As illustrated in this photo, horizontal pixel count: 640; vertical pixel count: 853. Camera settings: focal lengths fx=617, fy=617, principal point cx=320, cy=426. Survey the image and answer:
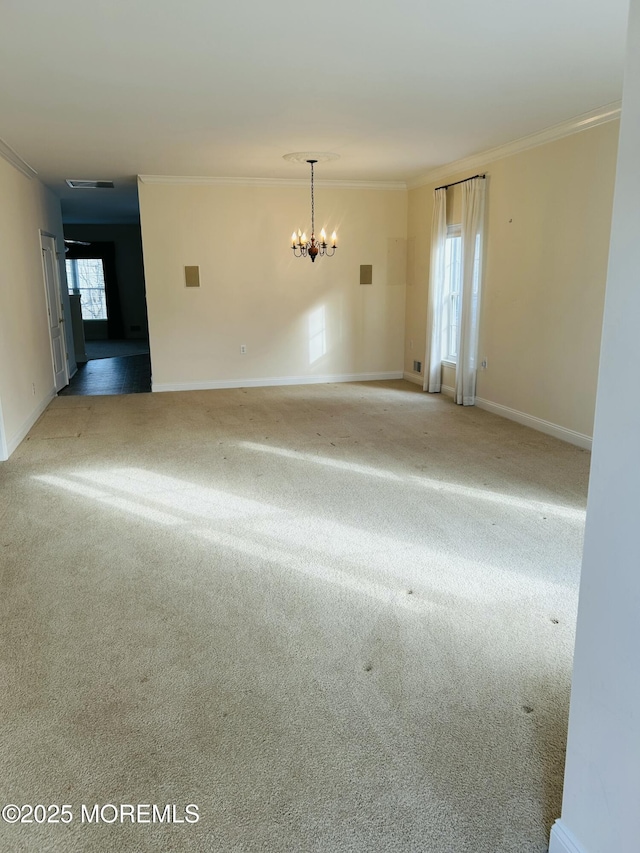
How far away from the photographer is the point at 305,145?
597 cm

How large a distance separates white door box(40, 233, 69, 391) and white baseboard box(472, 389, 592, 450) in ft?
18.4

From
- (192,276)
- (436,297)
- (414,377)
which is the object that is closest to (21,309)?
(192,276)

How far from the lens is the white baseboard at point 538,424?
5.44 m

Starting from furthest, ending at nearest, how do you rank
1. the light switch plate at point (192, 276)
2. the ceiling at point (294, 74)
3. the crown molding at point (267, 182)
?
1. the light switch plate at point (192, 276)
2. the crown molding at point (267, 182)
3. the ceiling at point (294, 74)

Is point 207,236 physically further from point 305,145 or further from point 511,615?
point 511,615

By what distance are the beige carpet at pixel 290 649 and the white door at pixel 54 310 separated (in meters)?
3.73

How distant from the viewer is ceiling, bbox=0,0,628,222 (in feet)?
10.1

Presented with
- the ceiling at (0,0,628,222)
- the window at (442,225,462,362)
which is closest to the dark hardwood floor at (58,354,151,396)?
the ceiling at (0,0,628,222)

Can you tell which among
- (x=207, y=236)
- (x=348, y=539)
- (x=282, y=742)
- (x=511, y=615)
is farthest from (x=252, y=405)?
(x=282, y=742)

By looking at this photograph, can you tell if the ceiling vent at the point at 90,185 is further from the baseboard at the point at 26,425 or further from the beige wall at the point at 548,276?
the beige wall at the point at 548,276

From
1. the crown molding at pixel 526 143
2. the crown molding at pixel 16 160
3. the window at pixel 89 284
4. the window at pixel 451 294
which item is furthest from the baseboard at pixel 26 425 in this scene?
the window at pixel 89 284

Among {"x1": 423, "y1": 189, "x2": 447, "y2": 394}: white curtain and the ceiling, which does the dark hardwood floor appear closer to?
the ceiling

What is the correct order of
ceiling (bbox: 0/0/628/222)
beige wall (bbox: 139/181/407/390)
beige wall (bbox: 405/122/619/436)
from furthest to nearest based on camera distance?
beige wall (bbox: 139/181/407/390) → beige wall (bbox: 405/122/619/436) → ceiling (bbox: 0/0/628/222)


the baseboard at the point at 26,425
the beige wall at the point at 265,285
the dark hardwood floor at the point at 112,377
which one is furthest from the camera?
the dark hardwood floor at the point at 112,377
